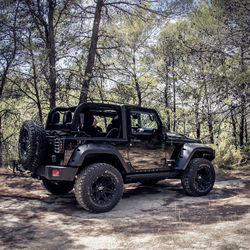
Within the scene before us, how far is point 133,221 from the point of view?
422 cm

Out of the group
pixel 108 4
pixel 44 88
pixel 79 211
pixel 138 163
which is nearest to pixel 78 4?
pixel 108 4

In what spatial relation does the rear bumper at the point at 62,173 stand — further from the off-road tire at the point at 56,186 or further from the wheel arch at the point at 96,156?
the off-road tire at the point at 56,186

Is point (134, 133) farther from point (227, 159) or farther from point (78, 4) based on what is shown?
point (78, 4)

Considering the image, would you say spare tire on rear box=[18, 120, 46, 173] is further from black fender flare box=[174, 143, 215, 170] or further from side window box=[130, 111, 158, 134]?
black fender flare box=[174, 143, 215, 170]

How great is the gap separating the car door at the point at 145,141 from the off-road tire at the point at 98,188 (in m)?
0.67

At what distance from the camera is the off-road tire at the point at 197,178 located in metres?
5.94

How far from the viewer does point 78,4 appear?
35.2ft

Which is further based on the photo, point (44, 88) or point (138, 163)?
point (44, 88)

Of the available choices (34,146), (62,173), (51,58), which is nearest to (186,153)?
(62,173)

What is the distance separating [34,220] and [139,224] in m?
1.63

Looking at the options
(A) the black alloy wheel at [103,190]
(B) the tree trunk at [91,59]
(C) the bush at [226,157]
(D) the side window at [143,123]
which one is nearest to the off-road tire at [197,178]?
(D) the side window at [143,123]

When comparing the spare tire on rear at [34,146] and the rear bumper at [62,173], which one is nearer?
the rear bumper at [62,173]

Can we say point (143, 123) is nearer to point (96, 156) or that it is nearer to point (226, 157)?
point (96, 156)

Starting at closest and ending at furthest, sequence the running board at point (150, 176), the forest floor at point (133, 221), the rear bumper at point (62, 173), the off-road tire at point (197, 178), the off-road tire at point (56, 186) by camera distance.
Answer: the forest floor at point (133, 221) < the rear bumper at point (62, 173) < the running board at point (150, 176) < the off-road tire at point (197, 178) < the off-road tire at point (56, 186)
